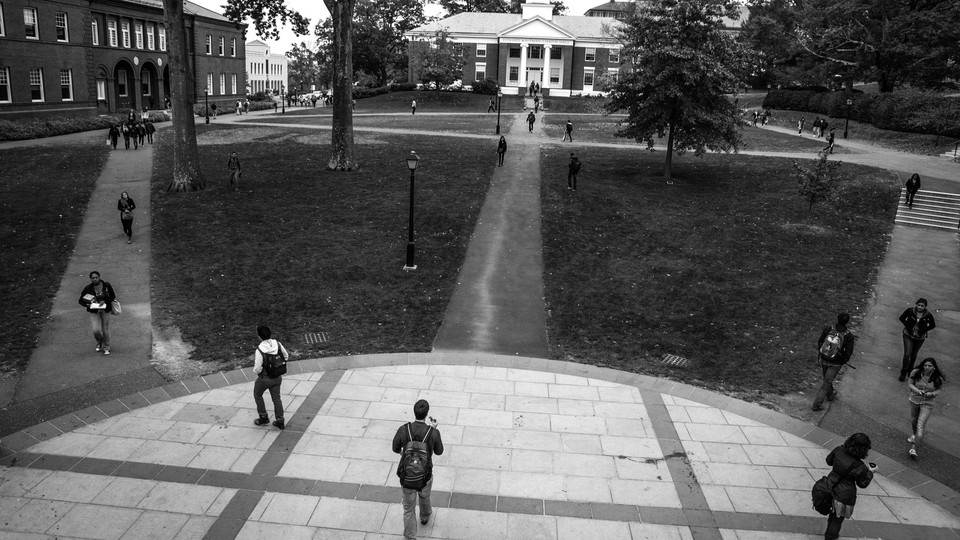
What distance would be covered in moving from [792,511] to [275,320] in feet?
36.4

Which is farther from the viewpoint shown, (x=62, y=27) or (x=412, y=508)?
(x=62, y=27)

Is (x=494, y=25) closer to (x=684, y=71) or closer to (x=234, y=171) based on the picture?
(x=684, y=71)

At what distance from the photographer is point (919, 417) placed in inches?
402

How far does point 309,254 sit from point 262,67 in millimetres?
135177

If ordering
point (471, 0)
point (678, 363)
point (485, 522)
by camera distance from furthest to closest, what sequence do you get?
point (471, 0) < point (678, 363) < point (485, 522)

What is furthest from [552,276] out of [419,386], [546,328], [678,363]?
[419,386]

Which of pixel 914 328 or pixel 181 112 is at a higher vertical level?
pixel 181 112

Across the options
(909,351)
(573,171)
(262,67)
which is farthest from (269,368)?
(262,67)

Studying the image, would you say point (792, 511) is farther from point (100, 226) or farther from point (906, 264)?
point (100, 226)

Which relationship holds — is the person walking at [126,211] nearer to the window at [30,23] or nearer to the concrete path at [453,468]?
the concrete path at [453,468]

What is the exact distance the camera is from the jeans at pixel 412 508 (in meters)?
7.54

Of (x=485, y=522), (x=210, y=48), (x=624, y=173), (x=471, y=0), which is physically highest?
(x=471, y=0)

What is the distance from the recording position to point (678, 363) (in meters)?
13.6

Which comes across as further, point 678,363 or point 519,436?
point 678,363
